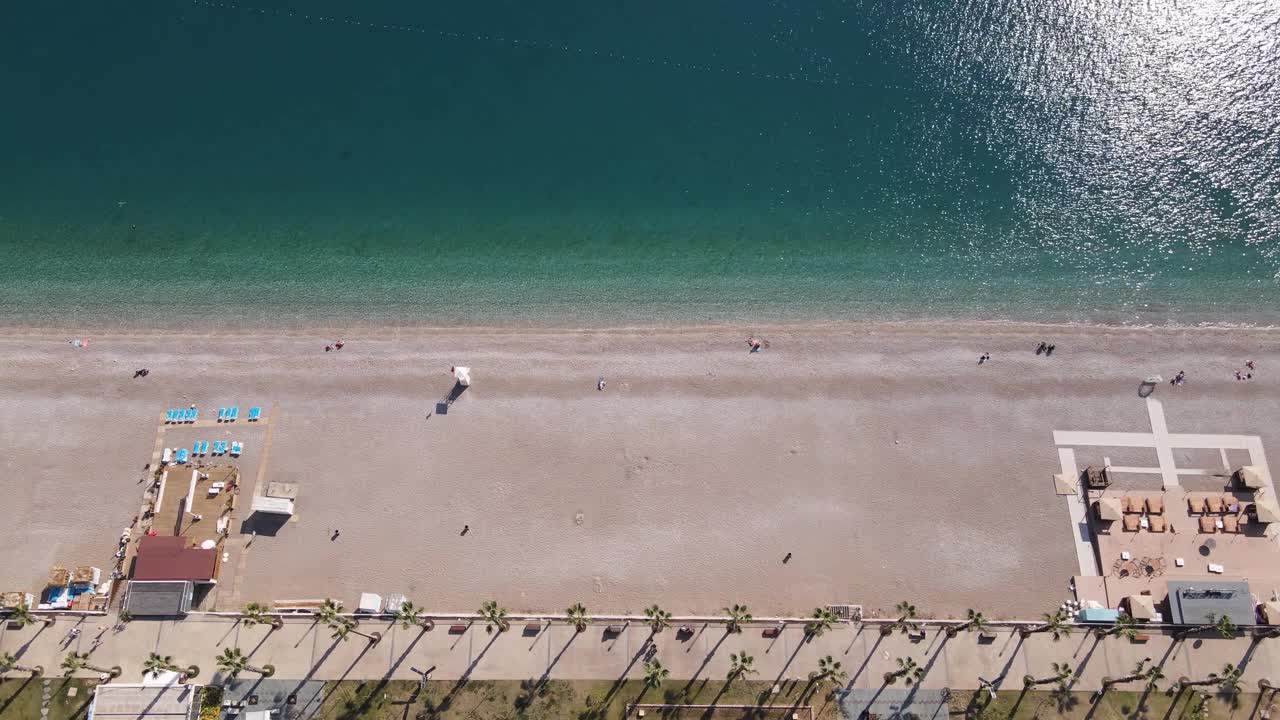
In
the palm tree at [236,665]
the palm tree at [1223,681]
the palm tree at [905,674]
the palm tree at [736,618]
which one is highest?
the palm tree at [736,618]

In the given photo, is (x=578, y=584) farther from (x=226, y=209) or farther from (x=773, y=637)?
(x=226, y=209)

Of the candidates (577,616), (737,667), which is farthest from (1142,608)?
(577,616)

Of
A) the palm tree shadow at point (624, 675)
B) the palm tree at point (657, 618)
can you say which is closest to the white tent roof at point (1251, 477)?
the palm tree at point (657, 618)

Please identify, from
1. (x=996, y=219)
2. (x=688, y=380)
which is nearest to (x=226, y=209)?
(x=688, y=380)

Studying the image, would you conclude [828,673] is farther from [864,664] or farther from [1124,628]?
[1124,628]

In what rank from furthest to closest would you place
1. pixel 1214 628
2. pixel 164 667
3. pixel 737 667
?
pixel 1214 628
pixel 737 667
pixel 164 667

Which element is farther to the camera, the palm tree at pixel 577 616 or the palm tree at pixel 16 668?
the palm tree at pixel 577 616

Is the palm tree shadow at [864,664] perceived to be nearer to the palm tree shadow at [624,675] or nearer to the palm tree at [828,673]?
the palm tree at [828,673]
